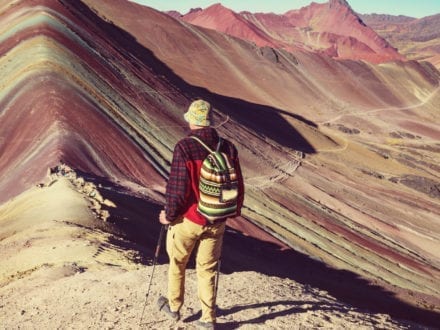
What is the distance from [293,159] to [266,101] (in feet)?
66.0

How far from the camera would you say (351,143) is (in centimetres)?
4284

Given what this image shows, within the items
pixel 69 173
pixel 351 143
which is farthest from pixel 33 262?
pixel 351 143

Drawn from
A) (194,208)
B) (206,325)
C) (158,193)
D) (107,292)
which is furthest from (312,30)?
(194,208)

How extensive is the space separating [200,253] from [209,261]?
12 cm

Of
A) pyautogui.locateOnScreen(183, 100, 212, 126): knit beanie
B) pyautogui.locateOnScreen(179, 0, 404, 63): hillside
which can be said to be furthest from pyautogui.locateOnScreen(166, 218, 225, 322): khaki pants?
pyautogui.locateOnScreen(179, 0, 404, 63): hillside

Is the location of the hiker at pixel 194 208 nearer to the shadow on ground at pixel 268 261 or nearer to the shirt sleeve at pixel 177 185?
the shirt sleeve at pixel 177 185

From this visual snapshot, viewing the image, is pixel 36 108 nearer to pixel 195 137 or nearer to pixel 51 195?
pixel 51 195

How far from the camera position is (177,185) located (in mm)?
4293

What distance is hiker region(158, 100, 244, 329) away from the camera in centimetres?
429

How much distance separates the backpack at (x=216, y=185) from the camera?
4.22 meters

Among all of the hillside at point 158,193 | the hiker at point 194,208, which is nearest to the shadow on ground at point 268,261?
the hillside at point 158,193

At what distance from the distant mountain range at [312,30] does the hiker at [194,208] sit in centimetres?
7752

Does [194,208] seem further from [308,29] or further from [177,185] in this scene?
[308,29]

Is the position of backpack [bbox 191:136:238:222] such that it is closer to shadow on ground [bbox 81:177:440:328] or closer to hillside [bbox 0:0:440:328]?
hillside [bbox 0:0:440:328]
